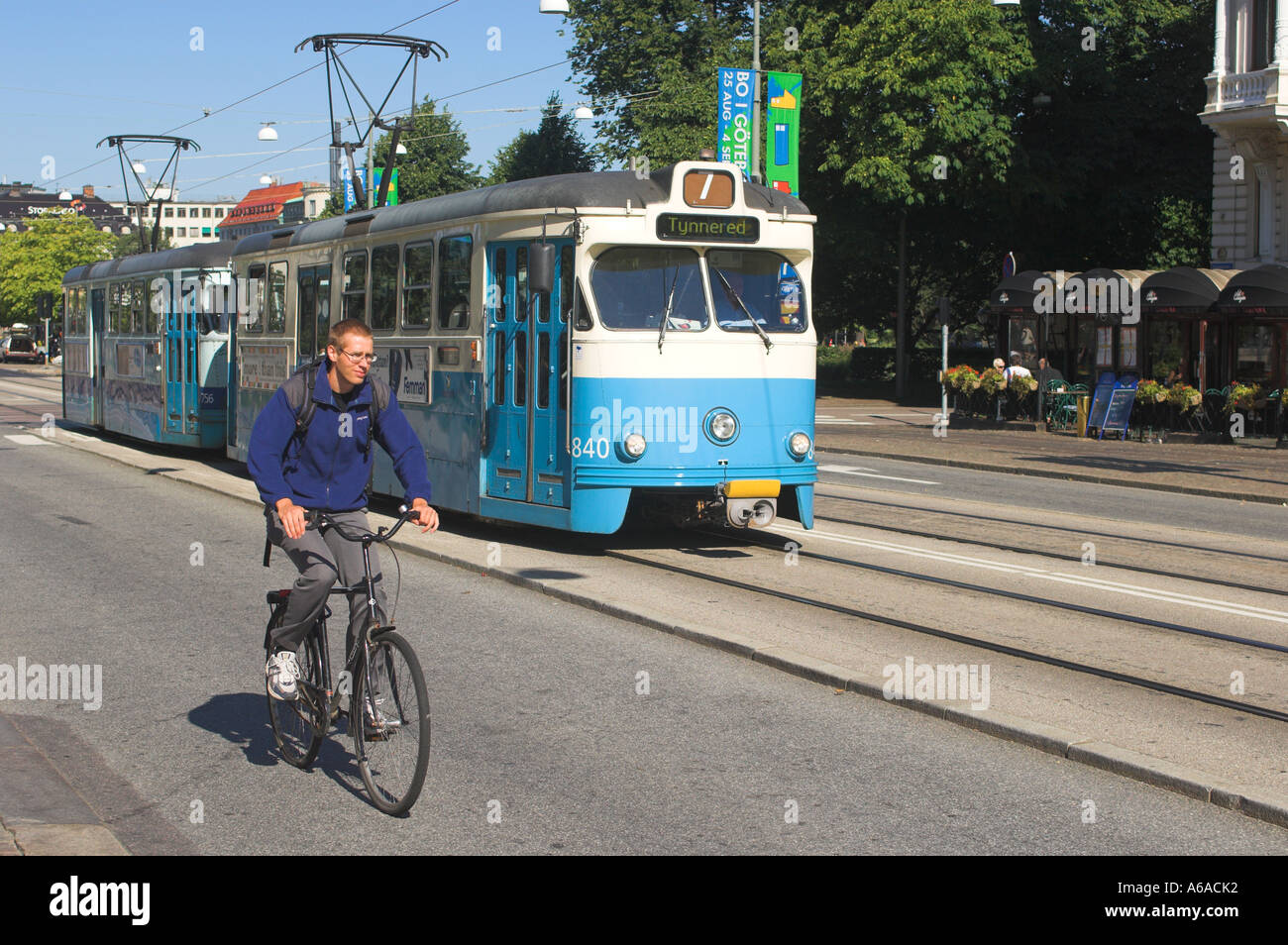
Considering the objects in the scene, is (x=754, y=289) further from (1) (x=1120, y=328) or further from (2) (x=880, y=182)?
(2) (x=880, y=182)

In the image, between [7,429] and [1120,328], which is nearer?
[7,429]

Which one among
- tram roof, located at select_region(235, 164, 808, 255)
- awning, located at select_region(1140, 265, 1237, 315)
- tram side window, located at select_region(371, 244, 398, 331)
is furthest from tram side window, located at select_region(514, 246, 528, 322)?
awning, located at select_region(1140, 265, 1237, 315)

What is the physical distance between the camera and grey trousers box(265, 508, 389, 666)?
5.67 metres

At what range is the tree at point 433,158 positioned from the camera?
235 ft

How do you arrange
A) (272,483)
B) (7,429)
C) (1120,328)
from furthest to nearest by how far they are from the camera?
(1120,328) → (7,429) → (272,483)

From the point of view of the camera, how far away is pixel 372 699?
5.53 m

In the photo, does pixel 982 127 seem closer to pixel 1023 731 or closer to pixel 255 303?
pixel 255 303

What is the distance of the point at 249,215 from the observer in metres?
181

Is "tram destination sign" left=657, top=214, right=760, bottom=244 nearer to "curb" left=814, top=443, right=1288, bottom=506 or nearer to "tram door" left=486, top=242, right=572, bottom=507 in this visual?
"tram door" left=486, top=242, right=572, bottom=507

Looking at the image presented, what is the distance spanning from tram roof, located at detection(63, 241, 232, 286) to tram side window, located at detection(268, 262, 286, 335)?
362 centimetres
